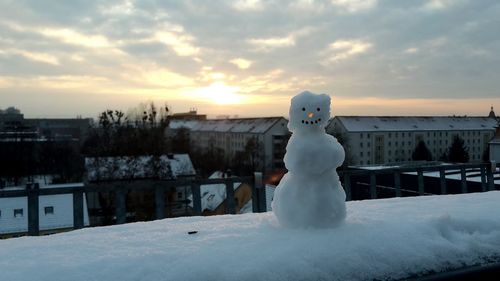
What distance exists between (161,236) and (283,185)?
832 millimetres

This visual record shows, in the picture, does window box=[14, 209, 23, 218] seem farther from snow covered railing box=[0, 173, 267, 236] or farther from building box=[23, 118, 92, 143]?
building box=[23, 118, 92, 143]

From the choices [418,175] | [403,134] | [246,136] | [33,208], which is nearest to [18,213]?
[33,208]

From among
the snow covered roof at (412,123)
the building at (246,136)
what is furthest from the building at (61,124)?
the snow covered roof at (412,123)

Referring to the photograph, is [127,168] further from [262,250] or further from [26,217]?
[262,250]

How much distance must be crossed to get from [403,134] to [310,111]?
52.9 metres

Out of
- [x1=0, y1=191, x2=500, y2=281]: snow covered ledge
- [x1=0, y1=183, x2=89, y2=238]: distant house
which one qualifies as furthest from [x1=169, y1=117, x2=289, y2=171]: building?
[x1=0, y1=191, x2=500, y2=281]: snow covered ledge

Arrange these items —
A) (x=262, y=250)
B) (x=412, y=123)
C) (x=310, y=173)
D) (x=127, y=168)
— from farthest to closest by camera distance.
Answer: (x=412, y=123), (x=127, y=168), (x=310, y=173), (x=262, y=250)

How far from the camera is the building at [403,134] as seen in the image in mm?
49250

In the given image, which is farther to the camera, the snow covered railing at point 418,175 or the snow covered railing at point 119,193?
the snow covered railing at point 418,175

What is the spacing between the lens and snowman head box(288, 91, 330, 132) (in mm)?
2621

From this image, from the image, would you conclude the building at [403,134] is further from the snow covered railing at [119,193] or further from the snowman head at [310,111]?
the snowman head at [310,111]

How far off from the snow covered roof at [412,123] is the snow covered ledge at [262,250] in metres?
47.0

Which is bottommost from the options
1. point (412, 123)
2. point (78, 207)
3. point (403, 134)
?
point (78, 207)

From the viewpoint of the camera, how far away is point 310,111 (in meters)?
2.62
